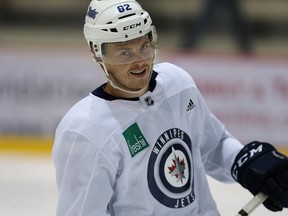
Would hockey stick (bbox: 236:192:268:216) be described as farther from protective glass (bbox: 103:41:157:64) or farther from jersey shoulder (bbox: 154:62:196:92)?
protective glass (bbox: 103:41:157:64)

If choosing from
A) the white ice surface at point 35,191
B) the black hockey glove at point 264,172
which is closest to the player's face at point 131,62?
the black hockey glove at point 264,172

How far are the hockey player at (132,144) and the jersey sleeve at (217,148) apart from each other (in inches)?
5.0

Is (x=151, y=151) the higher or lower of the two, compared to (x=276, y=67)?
higher

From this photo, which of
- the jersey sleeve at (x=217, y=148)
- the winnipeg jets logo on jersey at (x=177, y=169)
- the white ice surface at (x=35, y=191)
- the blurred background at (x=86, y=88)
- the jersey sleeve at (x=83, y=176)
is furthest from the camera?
the blurred background at (x=86, y=88)

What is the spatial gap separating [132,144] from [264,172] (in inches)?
16.3

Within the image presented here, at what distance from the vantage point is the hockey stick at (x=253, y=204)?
80.8 inches

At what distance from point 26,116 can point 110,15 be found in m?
2.84

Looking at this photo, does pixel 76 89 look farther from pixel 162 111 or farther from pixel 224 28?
pixel 162 111

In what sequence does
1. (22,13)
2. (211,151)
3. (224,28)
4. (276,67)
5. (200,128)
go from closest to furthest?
(200,128) → (211,151) → (276,67) → (224,28) → (22,13)

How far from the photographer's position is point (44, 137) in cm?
469

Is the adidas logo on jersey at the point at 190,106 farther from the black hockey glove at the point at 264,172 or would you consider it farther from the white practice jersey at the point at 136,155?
the black hockey glove at the point at 264,172

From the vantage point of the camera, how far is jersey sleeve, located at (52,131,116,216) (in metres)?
1.90

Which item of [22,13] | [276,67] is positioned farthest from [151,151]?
[22,13]

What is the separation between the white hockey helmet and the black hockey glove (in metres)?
0.48
